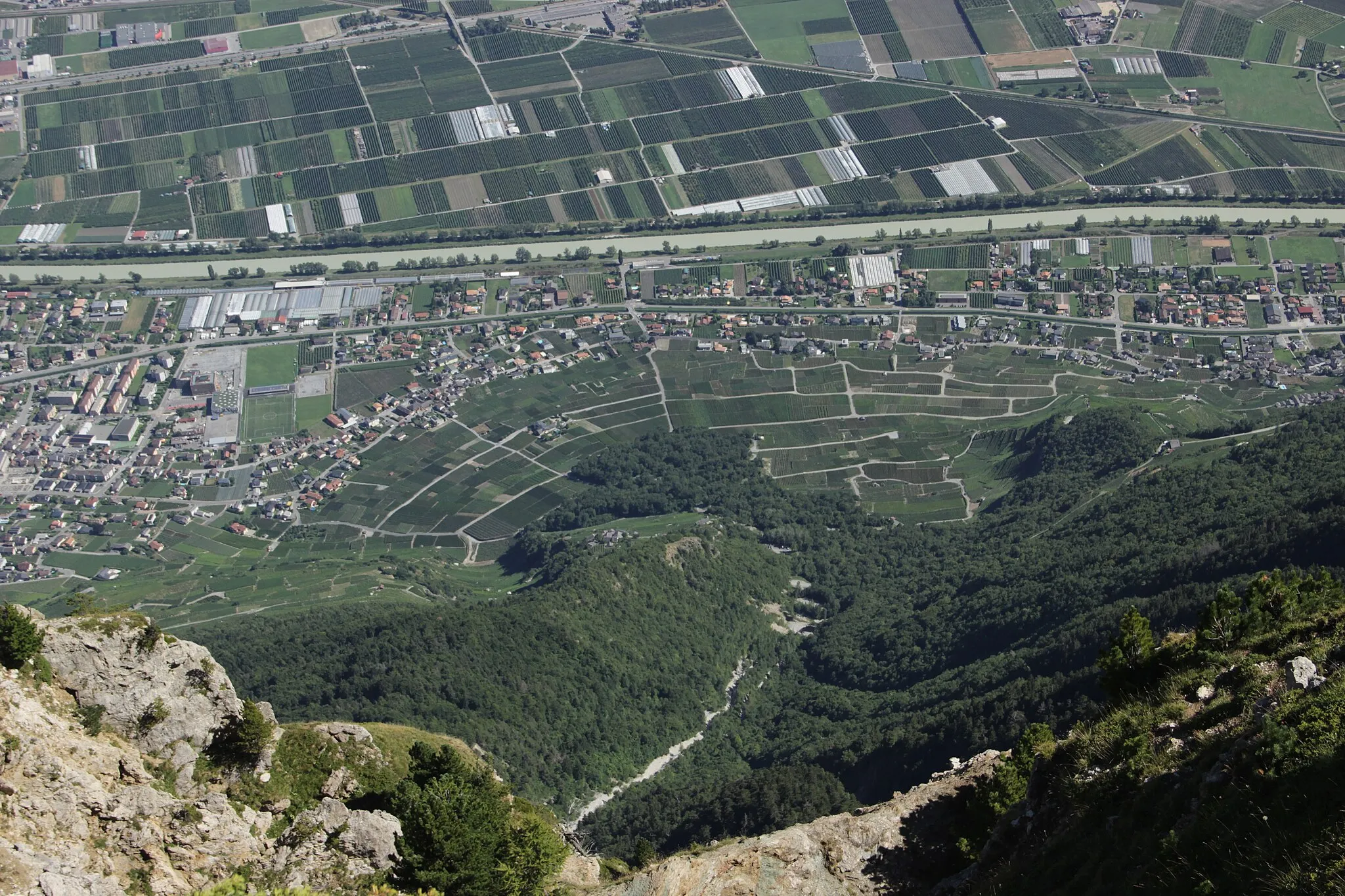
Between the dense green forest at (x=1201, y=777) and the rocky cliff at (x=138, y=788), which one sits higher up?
the dense green forest at (x=1201, y=777)

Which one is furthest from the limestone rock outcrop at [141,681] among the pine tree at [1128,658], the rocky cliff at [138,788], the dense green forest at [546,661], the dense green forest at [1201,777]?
the dense green forest at [546,661]

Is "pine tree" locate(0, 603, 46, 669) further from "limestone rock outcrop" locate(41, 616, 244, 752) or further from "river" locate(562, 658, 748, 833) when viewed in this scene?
"river" locate(562, 658, 748, 833)

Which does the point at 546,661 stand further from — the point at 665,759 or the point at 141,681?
the point at 141,681

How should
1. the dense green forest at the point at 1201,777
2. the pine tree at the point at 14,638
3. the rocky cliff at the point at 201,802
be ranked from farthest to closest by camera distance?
1. the pine tree at the point at 14,638
2. the rocky cliff at the point at 201,802
3. the dense green forest at the point at 1201,777

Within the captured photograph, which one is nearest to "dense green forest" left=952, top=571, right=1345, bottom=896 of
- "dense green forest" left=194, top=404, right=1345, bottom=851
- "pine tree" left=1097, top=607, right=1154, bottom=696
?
"pine tree" left=1097, top=607, right=1154, bottom=696

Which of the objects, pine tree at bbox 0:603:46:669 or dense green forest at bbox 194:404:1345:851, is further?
dense green forest at bbox 194:404:1345:851

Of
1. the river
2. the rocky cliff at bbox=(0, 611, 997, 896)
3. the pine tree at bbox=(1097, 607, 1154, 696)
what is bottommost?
the river

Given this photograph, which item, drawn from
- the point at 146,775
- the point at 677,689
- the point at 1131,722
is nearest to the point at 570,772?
the point at 677,689

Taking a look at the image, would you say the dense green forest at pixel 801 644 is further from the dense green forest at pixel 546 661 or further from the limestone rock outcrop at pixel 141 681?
the limestone rock outcrop at pixel 141 681
